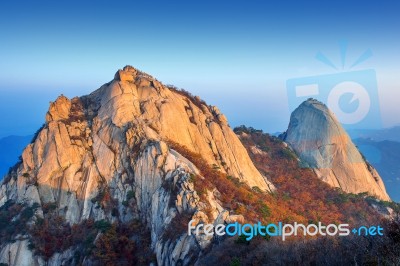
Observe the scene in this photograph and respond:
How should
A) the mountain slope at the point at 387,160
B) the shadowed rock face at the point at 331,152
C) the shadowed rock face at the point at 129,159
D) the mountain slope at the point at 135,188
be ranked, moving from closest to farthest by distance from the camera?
the mountain slope at the point at 135,188 → the shadowed rock face at the point at 129,159 → the shadowed rock face at the point at 331,152 → the mountain slope at the point at 387,160

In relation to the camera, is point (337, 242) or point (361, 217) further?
point (361, 217)

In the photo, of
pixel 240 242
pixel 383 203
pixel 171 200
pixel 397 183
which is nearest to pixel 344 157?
pixel 383 203

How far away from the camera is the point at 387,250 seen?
15.7 metres

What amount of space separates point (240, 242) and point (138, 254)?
12214 millimetres

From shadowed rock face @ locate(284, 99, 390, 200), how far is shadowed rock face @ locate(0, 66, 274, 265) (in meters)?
14.3

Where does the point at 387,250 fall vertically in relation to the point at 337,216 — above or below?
above

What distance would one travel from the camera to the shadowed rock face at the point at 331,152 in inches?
2294

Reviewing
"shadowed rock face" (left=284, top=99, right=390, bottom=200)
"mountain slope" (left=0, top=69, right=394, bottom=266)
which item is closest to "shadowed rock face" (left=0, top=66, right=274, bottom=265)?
"mountain slope" (left=0, top=69, right=394, bottom=266)

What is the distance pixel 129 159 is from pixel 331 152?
36.3 m

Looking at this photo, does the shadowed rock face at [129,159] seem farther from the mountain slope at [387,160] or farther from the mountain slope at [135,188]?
the mountain slope at [387,160]

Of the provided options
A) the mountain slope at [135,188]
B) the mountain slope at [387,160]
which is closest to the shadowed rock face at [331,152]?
the mountain slope at [135,188]

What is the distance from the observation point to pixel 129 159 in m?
38.7

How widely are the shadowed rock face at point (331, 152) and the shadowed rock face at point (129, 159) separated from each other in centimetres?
1430

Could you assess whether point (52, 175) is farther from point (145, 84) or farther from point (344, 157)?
point (344, 157)
